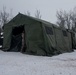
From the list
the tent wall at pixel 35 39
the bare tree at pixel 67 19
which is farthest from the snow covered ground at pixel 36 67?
the bare tree at pixel 67 19

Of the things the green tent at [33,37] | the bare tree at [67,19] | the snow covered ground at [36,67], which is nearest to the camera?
the snow covered ground at [36,67]

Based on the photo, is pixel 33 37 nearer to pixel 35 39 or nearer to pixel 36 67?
pixel 35 39

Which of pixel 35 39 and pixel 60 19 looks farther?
pixel 60 19

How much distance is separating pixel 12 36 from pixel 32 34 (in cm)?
222

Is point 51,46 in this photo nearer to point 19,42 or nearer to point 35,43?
point 35,43

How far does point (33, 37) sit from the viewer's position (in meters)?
10.2

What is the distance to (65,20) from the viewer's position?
44281mm

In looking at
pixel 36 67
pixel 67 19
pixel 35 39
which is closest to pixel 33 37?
pixel 35 39

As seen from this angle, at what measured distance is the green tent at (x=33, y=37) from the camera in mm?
9828

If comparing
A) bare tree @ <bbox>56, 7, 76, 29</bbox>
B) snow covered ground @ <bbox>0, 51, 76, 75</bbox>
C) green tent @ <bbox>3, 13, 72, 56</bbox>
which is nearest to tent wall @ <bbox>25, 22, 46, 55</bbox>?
green tent @ <bbox>3, 13, 72, 56</bbox>

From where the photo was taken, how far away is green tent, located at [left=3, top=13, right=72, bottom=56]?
32.2 feet

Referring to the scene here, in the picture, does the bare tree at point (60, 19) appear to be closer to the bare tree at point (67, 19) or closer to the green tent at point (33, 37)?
the bare tree at point (67, 19)

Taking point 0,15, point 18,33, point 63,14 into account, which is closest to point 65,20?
point 63,14

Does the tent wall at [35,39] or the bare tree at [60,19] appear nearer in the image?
the tent wall at [35,39]
